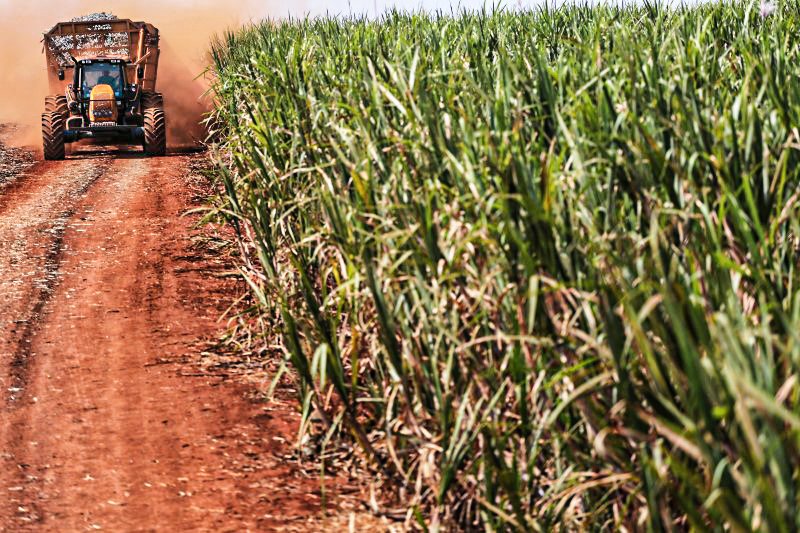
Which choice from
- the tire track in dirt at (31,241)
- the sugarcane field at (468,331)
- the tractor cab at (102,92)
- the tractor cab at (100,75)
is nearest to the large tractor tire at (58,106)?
the tractor cab at (102,92)

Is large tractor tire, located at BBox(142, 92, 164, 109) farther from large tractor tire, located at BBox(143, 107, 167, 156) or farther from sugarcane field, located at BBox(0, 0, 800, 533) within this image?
sugarcane field, located at BBox(0, 0, 800, 533)


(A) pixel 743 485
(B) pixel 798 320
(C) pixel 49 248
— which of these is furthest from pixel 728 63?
(C) pixel 49 248

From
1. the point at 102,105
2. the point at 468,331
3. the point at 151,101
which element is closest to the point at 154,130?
the point at 151,101

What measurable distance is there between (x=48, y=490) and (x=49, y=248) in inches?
196

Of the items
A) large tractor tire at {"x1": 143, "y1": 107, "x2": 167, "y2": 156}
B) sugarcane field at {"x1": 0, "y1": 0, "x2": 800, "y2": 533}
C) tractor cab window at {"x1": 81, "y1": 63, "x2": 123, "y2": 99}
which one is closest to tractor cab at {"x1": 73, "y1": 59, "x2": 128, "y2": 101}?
tractor cab window at {"x1": 81, "y1": 63, "x2": 123, "y2": 99}

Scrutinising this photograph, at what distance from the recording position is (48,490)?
4539 millimetres

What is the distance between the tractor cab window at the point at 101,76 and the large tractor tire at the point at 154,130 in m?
0.64

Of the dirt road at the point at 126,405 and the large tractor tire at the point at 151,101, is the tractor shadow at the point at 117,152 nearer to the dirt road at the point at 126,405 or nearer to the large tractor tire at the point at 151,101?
the large tractor tire at the point at 151,101

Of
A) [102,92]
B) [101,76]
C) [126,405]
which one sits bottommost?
[126,405]

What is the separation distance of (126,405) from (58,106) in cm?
1077

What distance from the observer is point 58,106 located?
1527cm

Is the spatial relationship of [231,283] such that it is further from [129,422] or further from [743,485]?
[743,485]

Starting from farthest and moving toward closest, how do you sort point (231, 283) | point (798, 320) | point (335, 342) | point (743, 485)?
point (231, 283) < point (335, 342) < point (798, 320) < point (743, 485)

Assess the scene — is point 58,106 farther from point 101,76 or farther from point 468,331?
point 468,331
